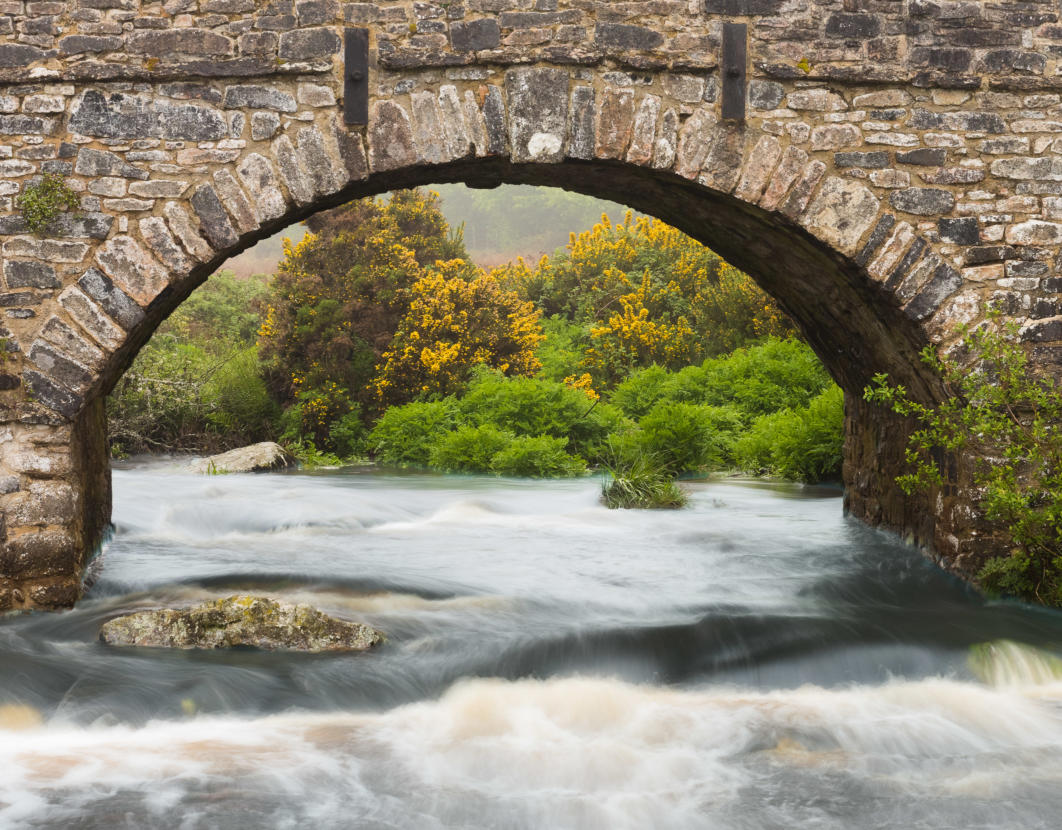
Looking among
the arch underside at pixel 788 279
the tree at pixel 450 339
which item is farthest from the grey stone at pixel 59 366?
the tree at pixel 450 339

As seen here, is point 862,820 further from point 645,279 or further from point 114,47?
point 645,279

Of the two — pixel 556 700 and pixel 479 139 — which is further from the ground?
pixel 479 139

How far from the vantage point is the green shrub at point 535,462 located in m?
13.0

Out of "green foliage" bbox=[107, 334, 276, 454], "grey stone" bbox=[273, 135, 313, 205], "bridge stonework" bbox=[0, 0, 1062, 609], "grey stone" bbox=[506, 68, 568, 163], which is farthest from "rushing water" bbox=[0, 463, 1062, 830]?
"green foliage" bbox=[107, 334, 276, 454]

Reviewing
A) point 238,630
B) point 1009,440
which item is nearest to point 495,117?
point 238,630

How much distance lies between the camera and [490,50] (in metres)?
5.55

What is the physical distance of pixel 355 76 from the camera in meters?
5.50

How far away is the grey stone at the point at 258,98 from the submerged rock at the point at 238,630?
270 cm

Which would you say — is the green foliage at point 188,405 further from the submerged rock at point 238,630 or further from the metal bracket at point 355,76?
the metal bracket at point 355,76

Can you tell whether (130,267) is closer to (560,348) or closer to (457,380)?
(457,380)

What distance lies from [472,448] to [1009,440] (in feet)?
28.4

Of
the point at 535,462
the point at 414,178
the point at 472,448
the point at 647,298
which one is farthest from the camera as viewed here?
the point at 647,298

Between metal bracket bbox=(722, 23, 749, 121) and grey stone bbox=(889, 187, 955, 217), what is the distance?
1006 mm

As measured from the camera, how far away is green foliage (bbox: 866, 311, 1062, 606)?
217 inches
